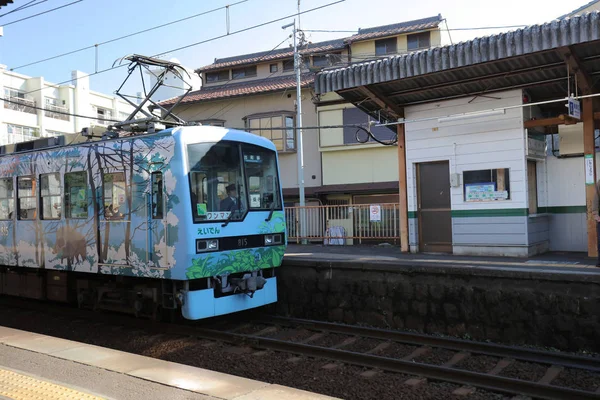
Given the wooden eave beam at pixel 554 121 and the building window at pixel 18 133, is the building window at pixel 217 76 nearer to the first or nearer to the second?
the wooden eave beam at pixel 554 121

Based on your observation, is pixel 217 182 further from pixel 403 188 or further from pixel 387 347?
pixel 403 188

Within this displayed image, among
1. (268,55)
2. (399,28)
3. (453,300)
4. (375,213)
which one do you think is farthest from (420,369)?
(268,55)

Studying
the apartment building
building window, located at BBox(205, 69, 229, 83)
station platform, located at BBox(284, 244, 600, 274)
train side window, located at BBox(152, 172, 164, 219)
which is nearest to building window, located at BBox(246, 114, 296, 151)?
building window, located at BBox(205, 69, 229, 83)

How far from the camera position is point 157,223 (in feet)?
25.9

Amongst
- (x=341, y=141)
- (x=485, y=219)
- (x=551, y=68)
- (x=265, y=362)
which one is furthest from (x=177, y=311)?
(x=341, y=141)

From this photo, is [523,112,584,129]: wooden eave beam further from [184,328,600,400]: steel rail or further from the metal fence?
[184,328,600,400]: steel rail

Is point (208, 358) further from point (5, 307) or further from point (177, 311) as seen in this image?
point (5, 307)

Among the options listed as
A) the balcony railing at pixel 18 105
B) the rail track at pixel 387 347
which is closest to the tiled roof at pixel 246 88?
the rail track at pixel 387 347

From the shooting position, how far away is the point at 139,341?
27.1 feet

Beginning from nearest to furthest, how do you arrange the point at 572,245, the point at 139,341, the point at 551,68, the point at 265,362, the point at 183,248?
the point at 265,362
the point at 183,248
the point at 139,341
the point at 551,68
the point at 572,245

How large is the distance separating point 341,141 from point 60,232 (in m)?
13.7

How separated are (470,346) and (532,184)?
5.00m

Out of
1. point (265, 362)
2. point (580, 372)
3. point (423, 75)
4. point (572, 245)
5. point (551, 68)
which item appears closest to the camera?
point (580, 372)

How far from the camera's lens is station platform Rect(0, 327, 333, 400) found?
4625 mm
